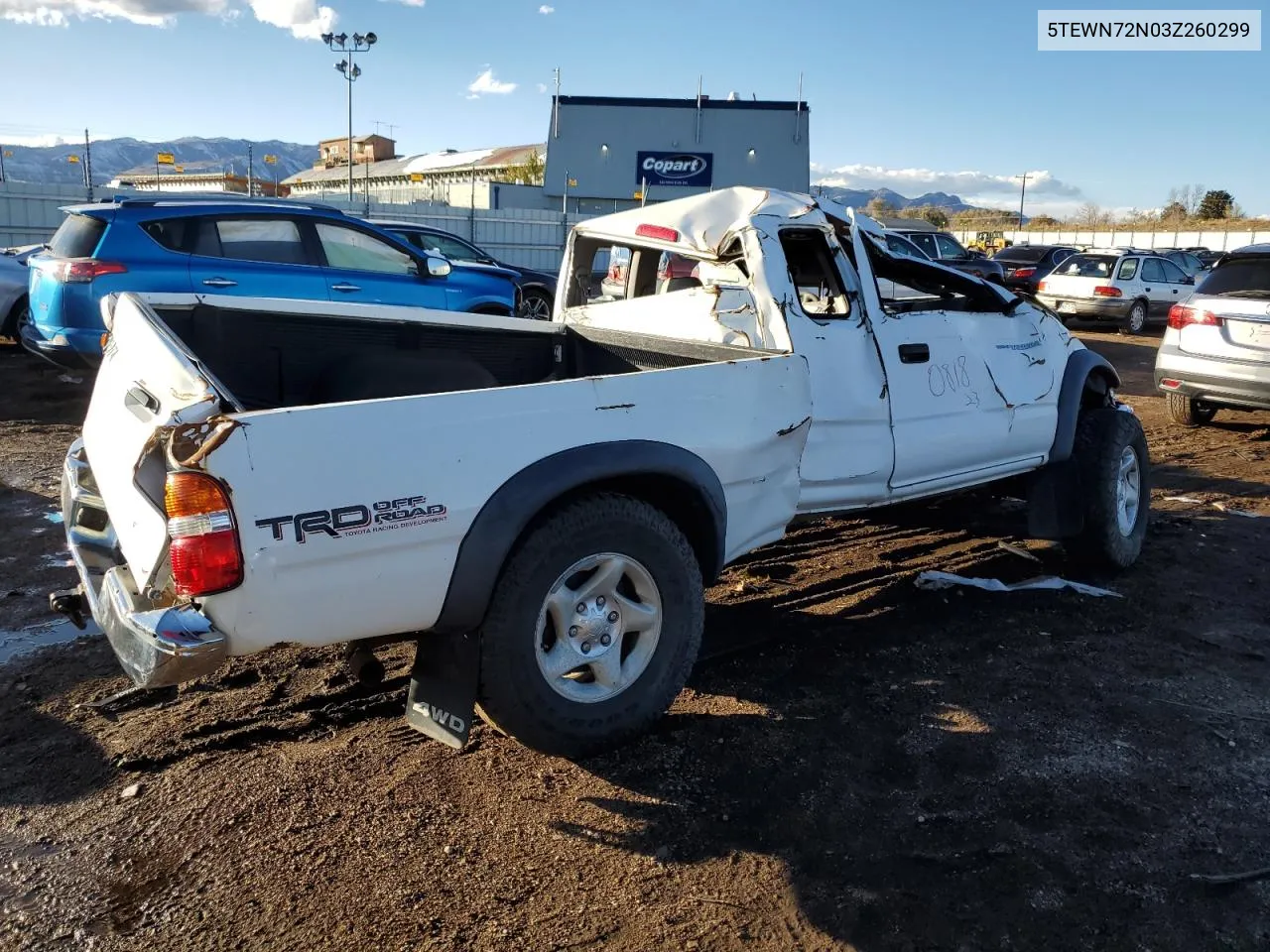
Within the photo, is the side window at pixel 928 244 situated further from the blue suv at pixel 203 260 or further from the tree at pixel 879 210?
the tree at pixel 879 210

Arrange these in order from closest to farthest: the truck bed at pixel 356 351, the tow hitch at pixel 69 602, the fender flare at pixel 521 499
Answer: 1. the fender flare at pixel 521 499
2. the tow hitch at pixel 69 602
3. the truck bed at pixel 356 351

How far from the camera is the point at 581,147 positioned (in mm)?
37031

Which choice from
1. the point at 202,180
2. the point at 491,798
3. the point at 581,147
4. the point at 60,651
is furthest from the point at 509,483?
the point at 202,180

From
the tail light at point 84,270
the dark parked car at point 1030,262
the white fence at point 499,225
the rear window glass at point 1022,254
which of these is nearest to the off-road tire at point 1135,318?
the dark parked car at point 1030,262

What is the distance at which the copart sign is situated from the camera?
1449 inches

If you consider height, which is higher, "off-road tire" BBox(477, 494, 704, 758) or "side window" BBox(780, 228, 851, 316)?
"side window" BBox(780, 228, 851, 316)

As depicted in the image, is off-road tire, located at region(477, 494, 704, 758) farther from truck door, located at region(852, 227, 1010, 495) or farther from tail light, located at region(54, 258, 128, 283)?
tail light, located at region(54, 258, 128, 283)

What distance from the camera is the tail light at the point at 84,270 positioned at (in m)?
8.07

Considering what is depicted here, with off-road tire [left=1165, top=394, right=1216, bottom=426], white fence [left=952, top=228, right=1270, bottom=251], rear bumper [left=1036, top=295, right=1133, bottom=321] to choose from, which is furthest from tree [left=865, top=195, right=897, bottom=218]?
off-road tire [left=1165, top=394, right=1216, bottom=426]

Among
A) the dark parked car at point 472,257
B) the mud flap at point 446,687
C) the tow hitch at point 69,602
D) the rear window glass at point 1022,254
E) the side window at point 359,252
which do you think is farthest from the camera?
the rear window glass at point 1022,254

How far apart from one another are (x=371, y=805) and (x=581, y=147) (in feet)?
120

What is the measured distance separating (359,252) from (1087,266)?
1589cm

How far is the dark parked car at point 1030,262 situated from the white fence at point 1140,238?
30.6 metres

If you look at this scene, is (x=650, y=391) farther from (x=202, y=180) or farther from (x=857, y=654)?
(x=202, y=180)
